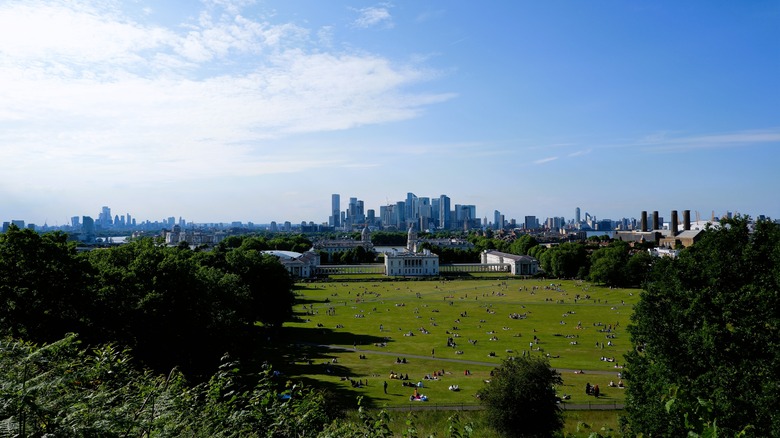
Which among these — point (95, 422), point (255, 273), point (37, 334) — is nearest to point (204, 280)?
point (37, 334)

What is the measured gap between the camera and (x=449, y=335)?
46594 mm

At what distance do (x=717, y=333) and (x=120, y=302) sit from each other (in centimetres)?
2278

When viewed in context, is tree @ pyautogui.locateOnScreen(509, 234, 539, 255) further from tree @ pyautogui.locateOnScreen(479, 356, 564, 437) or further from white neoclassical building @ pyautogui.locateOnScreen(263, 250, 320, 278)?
tree @ pyautogui.locateOnScreen(479, 356, 564, 437)

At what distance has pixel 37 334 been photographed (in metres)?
20.9

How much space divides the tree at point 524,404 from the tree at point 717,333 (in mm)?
4624

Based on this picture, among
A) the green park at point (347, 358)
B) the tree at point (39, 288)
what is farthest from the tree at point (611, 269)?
the tree at point (39, 288)

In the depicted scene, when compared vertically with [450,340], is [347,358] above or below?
above

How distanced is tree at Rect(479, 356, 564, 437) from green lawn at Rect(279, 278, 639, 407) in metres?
4.74

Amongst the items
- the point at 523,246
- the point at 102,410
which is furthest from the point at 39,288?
the point at 523,246

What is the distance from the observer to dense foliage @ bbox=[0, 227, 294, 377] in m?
21.4

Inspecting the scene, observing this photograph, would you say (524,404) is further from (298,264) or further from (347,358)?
(298,264)

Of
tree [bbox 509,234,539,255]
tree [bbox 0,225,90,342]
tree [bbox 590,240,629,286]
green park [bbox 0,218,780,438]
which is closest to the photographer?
green park [bbox 0,218,780,438]

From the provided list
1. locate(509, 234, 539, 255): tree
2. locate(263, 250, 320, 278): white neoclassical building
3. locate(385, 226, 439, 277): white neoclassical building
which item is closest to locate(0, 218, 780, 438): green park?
locate(263, 250, 320, 278): white neoclassical building

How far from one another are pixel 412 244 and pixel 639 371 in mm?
143234
